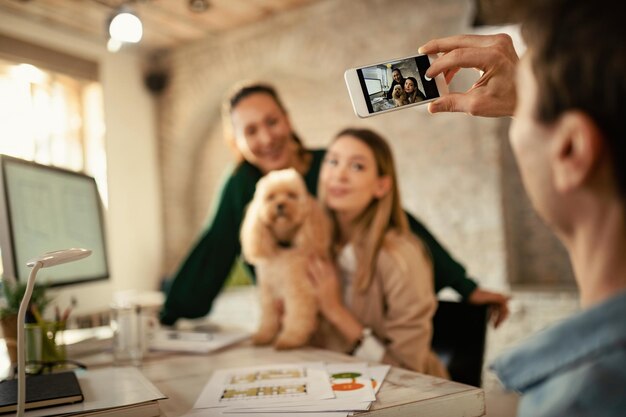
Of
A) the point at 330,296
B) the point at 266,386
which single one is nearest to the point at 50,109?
the point at 330,296

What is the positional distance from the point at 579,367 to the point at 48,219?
5.03ft

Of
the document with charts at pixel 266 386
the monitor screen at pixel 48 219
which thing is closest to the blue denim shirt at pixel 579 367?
the document with charts at pixel 266 386

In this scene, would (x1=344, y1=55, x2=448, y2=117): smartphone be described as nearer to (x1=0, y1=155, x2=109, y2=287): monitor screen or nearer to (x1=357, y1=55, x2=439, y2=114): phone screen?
(x1=357, y1=55, x2=439, y2=114): phone screen

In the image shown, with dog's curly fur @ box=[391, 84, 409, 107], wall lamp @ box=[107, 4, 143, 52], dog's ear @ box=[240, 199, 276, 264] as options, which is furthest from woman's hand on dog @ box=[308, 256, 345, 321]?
wall lamp @ box=[107, 4, 143, 52]

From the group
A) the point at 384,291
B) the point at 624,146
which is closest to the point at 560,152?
the point at 624,146

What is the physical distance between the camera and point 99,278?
192cm

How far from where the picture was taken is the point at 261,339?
173 cm

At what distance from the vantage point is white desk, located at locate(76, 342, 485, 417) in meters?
1.02

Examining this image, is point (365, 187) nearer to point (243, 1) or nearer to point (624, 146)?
point (624, 146)

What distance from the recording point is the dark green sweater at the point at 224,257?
2.05 metres

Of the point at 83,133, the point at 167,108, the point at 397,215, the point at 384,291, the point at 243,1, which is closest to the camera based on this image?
the point at 384,291

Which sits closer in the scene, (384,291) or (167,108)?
(384,291)

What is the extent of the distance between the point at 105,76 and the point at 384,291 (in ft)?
13.6

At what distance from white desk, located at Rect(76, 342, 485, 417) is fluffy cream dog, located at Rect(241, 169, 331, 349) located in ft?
0.50
